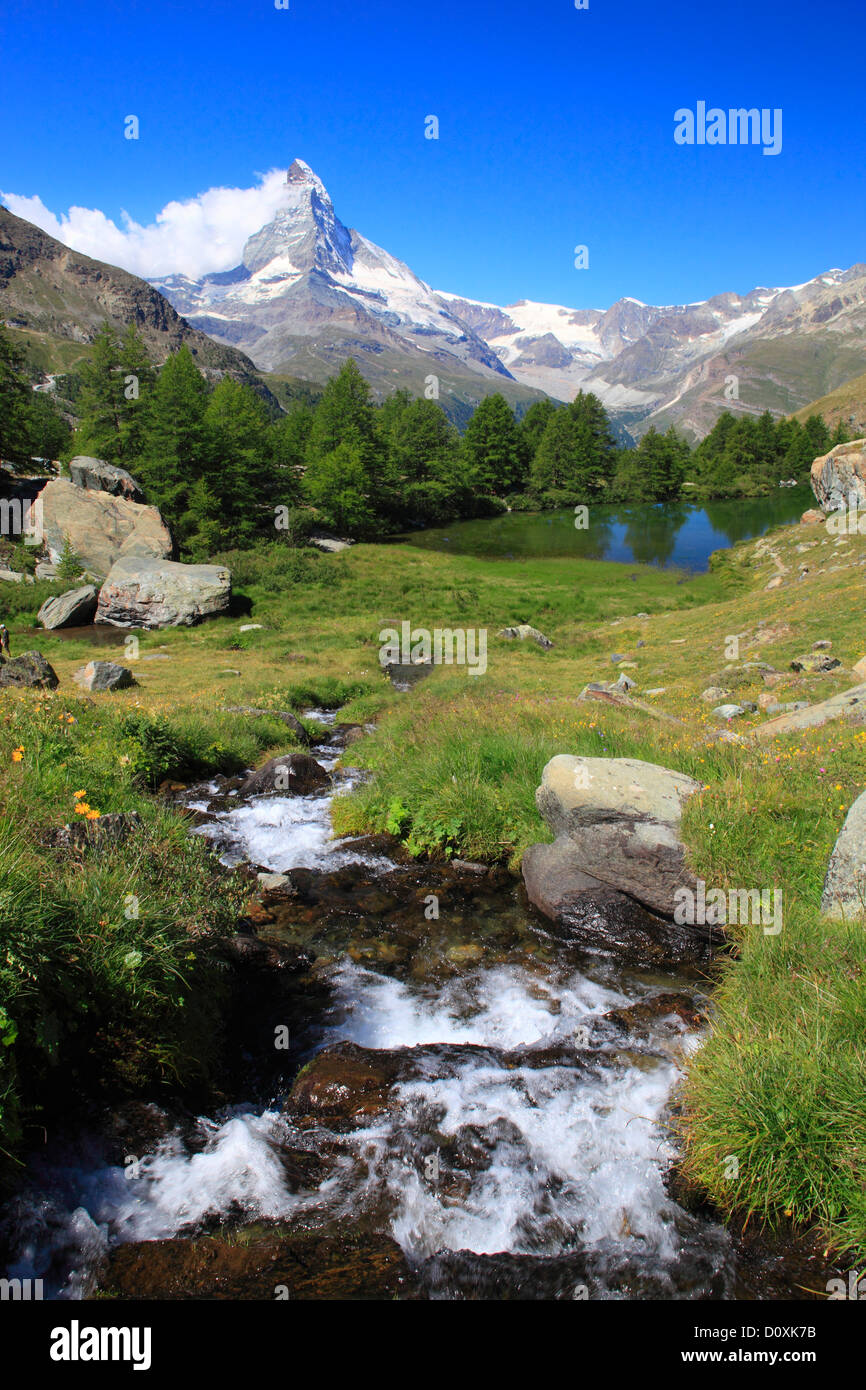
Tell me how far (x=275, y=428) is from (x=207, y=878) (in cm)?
8348

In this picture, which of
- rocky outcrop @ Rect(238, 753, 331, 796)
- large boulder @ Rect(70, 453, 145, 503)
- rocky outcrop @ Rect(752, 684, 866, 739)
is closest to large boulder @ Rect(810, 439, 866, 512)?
rocky outcrop @ Rect(752, 684, 866, 739)

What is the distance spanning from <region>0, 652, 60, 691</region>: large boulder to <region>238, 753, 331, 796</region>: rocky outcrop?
756 cm

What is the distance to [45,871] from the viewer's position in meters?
5.82

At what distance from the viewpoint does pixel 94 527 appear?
38281 millimetres

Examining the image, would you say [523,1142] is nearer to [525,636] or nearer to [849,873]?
[849,873]

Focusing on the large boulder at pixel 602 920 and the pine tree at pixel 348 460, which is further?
the pine tree at pixel 348 460

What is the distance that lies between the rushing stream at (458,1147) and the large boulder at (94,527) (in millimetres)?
35386

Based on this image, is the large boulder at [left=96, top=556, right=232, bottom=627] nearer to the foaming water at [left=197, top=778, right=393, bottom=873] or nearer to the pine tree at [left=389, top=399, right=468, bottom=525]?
the foaming water at [left=197, top=778, right=393, bottom=873]

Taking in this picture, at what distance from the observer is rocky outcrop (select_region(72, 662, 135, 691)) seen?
20469mm

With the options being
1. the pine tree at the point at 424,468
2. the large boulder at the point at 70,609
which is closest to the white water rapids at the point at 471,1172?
the large boulder at the point at 70,609

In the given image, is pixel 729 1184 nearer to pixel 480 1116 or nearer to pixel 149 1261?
pixel 480 1116

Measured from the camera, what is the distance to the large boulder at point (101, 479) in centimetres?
4219

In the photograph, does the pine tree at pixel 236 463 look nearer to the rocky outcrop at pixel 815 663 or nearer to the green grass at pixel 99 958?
the rocky outcrop at pixel 815 663
